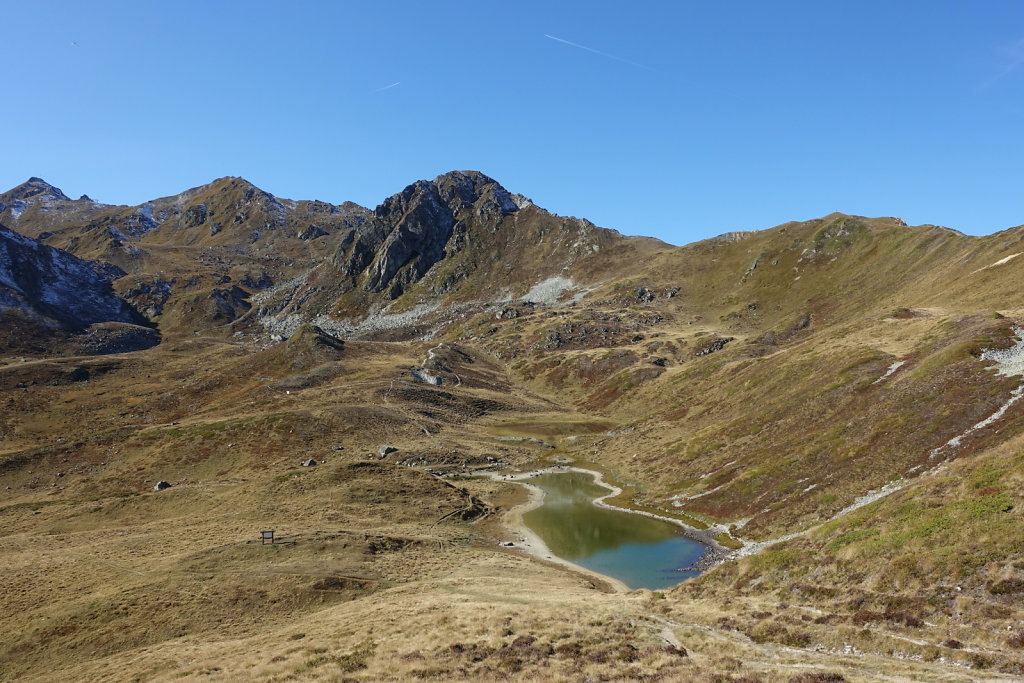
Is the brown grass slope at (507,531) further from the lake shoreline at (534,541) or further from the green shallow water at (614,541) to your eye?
the green shallow water at (614,541)

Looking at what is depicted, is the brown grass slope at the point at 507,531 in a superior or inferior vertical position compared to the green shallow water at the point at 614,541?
superior

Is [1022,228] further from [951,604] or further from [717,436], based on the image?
[951,604]

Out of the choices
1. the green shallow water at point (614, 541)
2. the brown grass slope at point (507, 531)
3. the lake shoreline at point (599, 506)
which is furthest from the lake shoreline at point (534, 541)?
the brown grass slope at point (507, 531)

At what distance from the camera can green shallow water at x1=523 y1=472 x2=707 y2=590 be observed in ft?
A: 188

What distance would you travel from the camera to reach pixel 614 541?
68812 mm

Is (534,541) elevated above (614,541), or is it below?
below

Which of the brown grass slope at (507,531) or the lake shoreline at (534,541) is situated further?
the lake shoreline at (534,541)

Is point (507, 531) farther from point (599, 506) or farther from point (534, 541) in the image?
point (599, 506)

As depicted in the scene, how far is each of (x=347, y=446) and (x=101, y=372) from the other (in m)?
140

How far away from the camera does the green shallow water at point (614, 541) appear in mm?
57406

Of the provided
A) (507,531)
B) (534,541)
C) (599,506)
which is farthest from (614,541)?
(599,506)

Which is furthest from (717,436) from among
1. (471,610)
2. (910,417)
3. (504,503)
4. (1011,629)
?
(1011,629)

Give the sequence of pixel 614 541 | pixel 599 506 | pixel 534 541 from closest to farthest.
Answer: pixel 614 541 < pixel 534 541 < pixel 599 506

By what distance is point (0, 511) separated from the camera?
2813 inches
